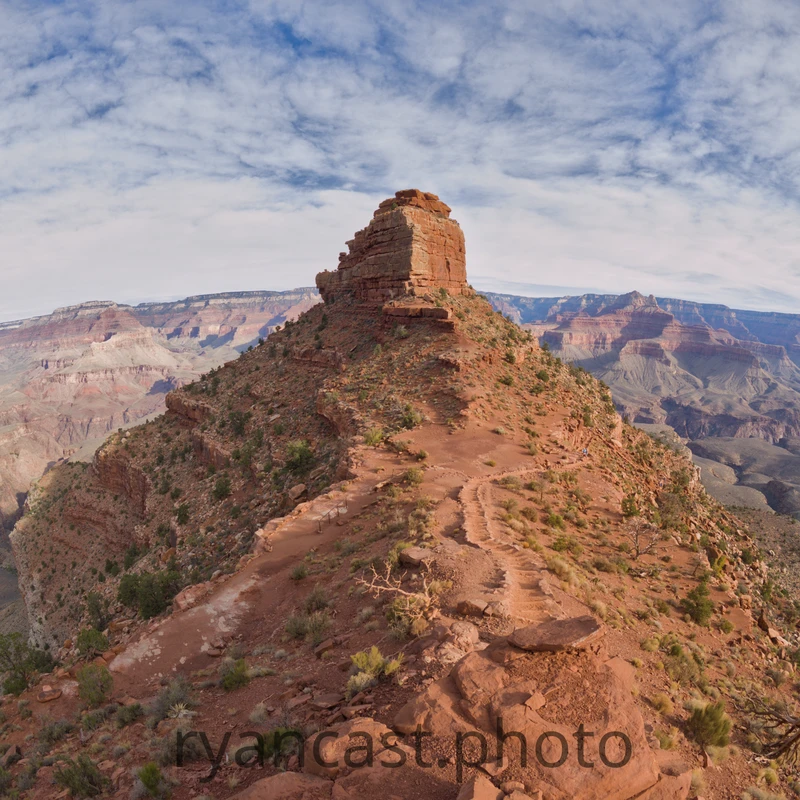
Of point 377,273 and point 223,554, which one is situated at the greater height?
point 377,273

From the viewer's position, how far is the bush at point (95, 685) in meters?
9.86

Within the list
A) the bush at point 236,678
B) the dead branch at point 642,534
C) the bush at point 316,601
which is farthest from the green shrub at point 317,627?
the dead branch at point 642,534

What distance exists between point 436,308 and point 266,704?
28.0m

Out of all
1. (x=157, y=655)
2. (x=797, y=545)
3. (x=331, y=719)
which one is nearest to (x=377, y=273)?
(x=157, y=655)

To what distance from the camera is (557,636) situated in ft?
22.1

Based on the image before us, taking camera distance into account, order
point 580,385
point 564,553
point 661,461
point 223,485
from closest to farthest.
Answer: point 564,553 → point 223,485 → point 661,461 → point 580,385

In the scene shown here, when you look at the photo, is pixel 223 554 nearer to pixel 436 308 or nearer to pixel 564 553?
pixel 564 553

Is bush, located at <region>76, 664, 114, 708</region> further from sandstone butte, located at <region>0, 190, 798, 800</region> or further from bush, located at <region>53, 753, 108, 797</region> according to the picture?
bush, located at <region>53, 753, 108, 797</region>

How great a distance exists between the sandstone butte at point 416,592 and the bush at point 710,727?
0.27 m

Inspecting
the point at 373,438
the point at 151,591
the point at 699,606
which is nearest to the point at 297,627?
the point at 699,606

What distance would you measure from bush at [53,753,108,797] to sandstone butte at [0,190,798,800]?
153 mm

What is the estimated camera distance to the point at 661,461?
31.0m

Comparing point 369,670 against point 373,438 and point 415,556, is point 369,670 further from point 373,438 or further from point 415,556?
point 373,438

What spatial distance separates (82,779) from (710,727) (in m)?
10.1
